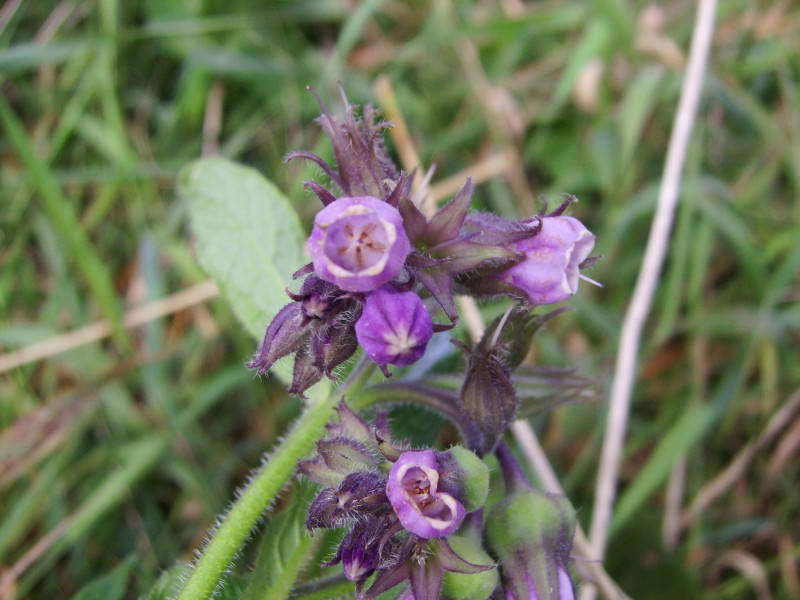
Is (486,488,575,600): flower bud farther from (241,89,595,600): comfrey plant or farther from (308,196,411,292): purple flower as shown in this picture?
(308,196,411,292): purple flower

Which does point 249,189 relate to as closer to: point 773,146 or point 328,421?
point 328,421

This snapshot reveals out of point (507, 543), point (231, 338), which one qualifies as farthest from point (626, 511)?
point (231, 338)

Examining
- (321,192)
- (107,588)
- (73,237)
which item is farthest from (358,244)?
(73,237)

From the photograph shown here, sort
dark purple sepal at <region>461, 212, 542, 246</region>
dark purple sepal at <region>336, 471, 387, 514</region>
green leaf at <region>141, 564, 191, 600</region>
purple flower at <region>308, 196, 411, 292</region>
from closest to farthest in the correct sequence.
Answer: purple flower at <region>308, 196, 411, 292</region> → dark purple sepal at <region>336, 471, 387, 514</region> → dark purple sepal at <region>461, 212, 542, 246</region> → green leaf at <region>141, 564, 191, 600</region>

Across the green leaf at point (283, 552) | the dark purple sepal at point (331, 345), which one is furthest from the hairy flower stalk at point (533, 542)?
the dark purple sepal at point (331, 345)

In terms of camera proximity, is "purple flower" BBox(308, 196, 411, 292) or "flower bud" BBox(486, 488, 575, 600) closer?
"purple flower" BBox(308, 196, 411, 292)

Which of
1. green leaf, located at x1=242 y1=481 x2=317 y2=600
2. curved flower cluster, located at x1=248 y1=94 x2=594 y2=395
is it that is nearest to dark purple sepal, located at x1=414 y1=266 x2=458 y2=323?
curved flower cluster, located at x1=248 y1=94 x2=594 y2=395
